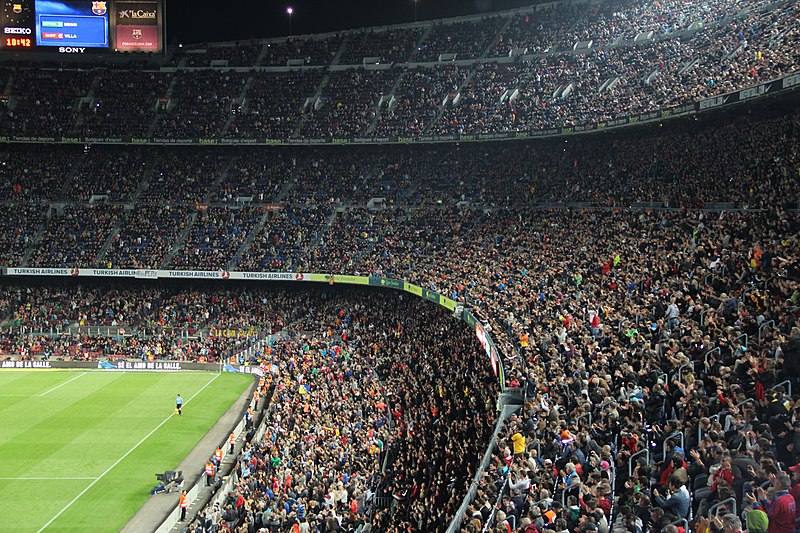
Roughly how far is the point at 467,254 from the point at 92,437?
2020 cm

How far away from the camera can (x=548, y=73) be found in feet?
155

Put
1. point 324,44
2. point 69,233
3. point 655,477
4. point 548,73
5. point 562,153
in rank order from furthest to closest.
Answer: point 324,44 < point 69,233 < point 548,73 < point 562,153 < point 655,477

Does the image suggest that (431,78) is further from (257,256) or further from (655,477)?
(655,477)

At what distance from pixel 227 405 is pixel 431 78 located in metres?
29.5

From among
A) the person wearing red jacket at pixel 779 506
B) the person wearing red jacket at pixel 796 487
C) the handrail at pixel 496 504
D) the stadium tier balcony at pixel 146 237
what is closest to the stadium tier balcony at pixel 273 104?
the stadium tier balcony at pixel 146 237

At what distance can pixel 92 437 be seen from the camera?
30.8 metres

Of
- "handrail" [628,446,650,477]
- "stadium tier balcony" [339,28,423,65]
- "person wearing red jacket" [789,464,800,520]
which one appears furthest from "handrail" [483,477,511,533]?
"stadium tier balcony" [339,28,423,65]

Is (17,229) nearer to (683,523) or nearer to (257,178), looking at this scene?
(257,178)

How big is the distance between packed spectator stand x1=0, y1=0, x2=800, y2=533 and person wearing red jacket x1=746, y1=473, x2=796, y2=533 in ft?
0.09

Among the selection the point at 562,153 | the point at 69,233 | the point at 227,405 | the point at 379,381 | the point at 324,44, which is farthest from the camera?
the point at 324,44

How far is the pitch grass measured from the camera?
933 inches

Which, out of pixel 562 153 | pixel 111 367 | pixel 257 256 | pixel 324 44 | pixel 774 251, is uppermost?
pixel 324 44

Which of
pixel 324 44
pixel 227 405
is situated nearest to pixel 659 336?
pixel 227 405

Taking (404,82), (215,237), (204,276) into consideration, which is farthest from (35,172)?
(404,82)
